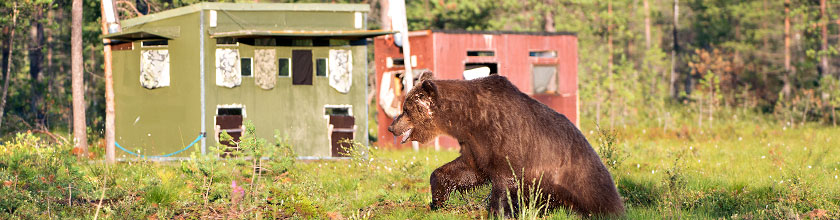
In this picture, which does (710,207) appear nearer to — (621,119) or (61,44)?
(621,119)

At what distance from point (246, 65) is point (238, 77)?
11.9 inches

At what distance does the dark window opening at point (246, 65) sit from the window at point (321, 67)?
132 cm

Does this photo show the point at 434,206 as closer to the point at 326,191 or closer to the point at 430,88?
the point at 430,88

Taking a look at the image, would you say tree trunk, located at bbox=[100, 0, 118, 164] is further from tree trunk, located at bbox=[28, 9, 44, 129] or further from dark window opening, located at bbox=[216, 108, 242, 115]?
tree trunk, located at bbox=[28, 9, 44, 129]

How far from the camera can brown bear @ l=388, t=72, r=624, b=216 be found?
656 centimetres

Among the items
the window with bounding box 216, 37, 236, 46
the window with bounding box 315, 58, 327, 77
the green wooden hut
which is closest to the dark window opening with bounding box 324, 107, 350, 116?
the green wooden hut

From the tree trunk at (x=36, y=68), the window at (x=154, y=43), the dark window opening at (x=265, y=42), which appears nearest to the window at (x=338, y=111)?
the dark window opening at (x=265, y=42)

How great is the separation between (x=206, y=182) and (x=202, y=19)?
9171 millimetres

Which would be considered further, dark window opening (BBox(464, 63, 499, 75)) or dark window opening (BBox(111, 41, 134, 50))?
dark window opening (BBox(464, 63, 499, 75))

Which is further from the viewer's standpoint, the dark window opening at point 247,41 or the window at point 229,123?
the dark window opening at point 247,41

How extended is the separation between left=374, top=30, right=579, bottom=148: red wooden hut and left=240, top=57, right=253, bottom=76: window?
11.7 feet

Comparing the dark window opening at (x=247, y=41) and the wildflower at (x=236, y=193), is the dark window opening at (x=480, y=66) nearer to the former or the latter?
the dark window opening at (x=247, y=41)

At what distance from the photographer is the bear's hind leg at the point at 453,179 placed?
7086 mm

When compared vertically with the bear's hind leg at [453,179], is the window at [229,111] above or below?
above
